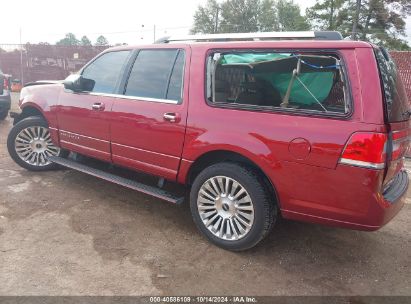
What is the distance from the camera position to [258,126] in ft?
10.0

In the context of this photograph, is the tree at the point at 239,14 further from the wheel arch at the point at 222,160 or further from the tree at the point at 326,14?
the wheel arch at the point at 222,160

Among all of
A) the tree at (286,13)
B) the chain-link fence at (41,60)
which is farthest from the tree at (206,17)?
the chain-link fence at (41,60)

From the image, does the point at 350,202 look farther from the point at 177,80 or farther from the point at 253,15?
the point at 253,15

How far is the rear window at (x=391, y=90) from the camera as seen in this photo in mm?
2738

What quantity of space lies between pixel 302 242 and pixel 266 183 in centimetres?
85

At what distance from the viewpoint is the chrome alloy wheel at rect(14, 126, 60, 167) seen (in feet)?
17.0

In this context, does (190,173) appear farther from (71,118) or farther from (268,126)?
(71,118)

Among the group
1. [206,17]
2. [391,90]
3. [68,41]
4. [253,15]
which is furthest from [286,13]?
[391,90]

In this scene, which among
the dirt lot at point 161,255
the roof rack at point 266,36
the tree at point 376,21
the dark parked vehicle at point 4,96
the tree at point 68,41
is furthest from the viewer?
the tree at point 68,41

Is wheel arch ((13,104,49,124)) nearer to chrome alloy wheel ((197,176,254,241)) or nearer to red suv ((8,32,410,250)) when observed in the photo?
red suv ((8,32,410,250))

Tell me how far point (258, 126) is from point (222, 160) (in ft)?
1.89

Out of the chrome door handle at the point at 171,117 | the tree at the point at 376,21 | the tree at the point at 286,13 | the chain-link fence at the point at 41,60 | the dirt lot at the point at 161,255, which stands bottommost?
the dirt lot at the point at 161,255

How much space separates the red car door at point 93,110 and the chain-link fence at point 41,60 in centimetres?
1429

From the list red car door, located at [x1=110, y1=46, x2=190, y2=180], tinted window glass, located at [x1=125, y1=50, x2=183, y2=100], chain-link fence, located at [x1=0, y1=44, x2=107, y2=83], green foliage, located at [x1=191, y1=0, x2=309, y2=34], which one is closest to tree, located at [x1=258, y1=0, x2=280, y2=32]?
green foliage, located at [x1=191, y1=0, x2=309, y2=34]
